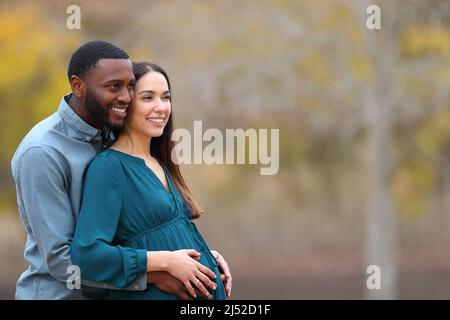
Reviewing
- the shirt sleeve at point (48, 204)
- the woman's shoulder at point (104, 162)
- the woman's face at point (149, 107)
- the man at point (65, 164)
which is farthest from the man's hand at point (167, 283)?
the woman's face at point (149, 107)

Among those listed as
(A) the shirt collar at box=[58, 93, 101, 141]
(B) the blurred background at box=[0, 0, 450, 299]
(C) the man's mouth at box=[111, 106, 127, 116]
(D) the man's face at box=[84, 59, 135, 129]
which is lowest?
(A) the shirt collar at box=[58, 93, 101, 141]

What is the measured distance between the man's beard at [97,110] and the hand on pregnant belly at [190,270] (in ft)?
1.64

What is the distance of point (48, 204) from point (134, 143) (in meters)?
0.42

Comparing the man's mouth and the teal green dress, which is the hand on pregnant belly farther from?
the man's mouth

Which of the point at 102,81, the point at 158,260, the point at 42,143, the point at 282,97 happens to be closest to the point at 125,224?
the point at 158,260

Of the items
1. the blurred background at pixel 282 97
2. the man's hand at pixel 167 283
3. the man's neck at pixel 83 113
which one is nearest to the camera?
the man's hand at pixel 167 283

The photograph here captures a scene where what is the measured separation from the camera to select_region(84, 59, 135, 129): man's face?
301 cm

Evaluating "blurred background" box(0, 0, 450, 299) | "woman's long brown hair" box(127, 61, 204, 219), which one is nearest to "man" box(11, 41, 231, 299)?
"woman's long brown hair" box(127, 61, 204, 219)

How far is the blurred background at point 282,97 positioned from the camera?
13.0 metres

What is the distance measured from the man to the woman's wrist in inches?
1.3

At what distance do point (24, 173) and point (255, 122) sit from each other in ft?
39.8

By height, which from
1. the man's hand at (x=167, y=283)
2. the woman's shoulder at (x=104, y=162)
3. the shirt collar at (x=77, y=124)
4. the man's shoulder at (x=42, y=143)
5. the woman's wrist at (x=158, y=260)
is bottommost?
the man's hand at (x=167, y=283)

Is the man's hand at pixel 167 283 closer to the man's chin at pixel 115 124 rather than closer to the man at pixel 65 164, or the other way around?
the man at pixel 65 164

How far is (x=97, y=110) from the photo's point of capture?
3.04 meters
